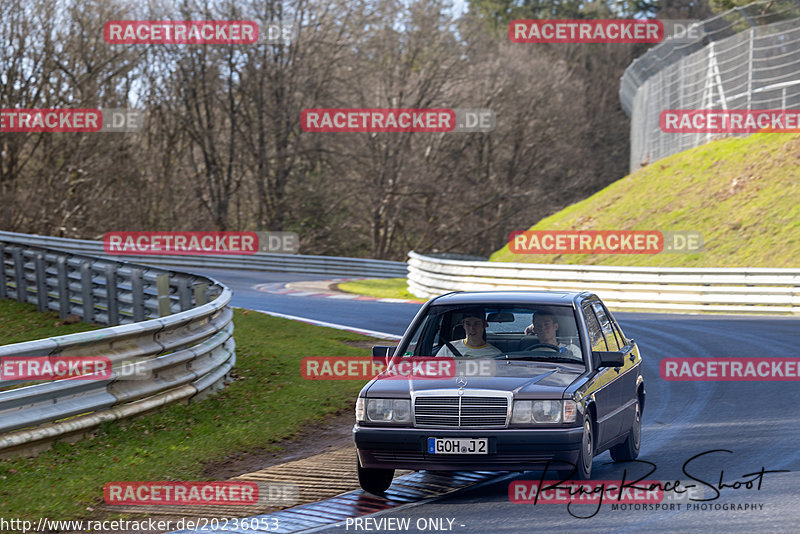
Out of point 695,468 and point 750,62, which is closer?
point 695,468

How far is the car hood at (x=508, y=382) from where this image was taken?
693 cm

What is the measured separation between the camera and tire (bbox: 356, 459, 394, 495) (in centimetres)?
723

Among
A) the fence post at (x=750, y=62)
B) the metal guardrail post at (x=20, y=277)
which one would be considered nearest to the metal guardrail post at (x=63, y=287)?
the metal guardrail post at (x=20, y=277)

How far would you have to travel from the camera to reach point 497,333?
822cm

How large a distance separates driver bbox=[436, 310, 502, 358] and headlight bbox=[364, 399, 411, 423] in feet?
3.44

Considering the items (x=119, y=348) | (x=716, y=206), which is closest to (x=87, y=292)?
(x=119, y=348)

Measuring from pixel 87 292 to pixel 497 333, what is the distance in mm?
10127

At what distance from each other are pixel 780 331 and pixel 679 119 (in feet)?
67.2

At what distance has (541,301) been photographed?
8.09 meters

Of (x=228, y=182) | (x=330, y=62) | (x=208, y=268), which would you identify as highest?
(x=330, y=62)

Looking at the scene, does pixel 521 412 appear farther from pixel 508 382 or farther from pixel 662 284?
pixel 662 284

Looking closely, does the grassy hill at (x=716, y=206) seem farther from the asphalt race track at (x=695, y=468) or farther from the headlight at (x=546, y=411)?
the headlight at (x=546, y=411)

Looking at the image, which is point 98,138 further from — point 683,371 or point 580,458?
point 580,458

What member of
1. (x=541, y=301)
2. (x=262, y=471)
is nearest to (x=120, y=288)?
(x=262, y=471)
